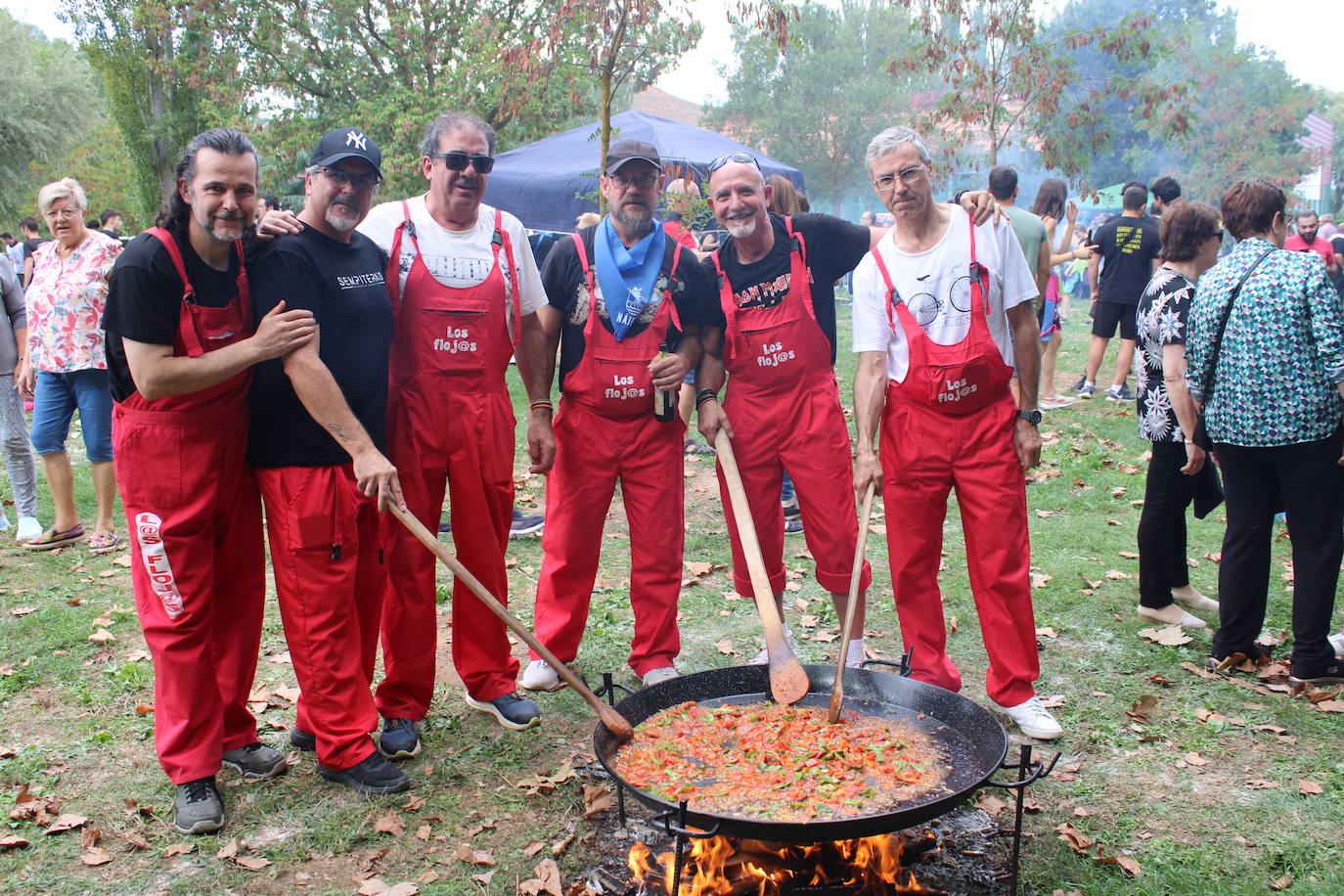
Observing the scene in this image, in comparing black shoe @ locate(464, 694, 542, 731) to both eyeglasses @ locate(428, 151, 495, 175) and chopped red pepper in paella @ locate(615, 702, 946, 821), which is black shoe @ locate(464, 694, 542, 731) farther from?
eyeglasses @ locate(428, 151, 495, 175)

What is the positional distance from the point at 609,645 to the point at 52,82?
32142 mm

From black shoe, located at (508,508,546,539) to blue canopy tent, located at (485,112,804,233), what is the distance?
6782mm

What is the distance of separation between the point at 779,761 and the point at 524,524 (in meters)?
4.12

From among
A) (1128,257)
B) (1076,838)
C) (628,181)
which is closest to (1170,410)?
(1076,838)

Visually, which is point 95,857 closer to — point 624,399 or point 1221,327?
point 624,399

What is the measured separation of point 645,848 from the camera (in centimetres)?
317

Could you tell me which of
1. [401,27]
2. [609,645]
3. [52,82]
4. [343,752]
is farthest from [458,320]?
[52,82]

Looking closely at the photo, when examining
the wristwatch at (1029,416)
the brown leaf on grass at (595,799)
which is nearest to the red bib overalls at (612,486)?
the brown leaf on grass at (595,799)

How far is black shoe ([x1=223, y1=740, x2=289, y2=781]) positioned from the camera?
12.2 ft

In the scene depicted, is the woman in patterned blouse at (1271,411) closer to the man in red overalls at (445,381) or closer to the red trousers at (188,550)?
the man in red overalls at (445,381)

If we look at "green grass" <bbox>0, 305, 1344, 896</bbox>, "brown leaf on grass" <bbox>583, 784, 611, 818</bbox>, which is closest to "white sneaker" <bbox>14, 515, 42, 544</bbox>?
"green grass" <bbox>0, 305, 1344, 896</bbox>

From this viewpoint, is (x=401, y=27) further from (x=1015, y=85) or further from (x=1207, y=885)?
(x=1207, y=885)

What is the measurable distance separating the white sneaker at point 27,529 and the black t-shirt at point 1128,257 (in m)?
9.41

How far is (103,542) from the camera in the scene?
655 centimetres
